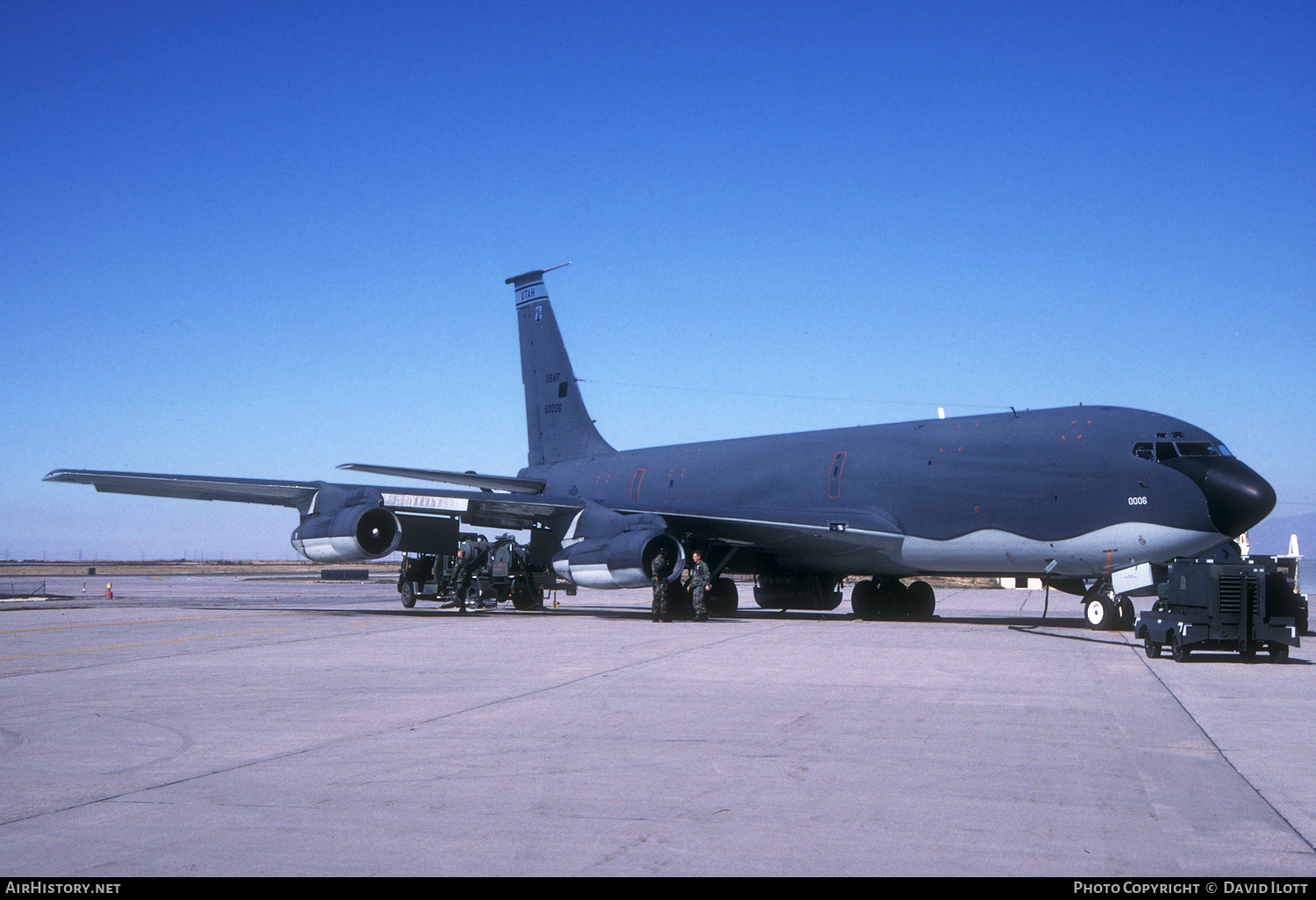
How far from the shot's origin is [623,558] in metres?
22.8

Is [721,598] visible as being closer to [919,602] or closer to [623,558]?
[623,558]

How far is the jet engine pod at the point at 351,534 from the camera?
80.3 ft

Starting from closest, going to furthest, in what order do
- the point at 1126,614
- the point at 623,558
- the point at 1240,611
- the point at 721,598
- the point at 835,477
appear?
the point at 1240,611 → the point at 1126,614 → the point at 623,558 → the point at 835,477 → the point at 721,598

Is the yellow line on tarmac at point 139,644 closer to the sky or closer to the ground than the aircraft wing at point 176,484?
closer to the ground

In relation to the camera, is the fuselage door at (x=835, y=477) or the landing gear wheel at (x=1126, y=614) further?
the fuselage door at (x=835, y=477)

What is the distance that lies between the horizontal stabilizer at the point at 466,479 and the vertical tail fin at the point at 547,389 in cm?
255

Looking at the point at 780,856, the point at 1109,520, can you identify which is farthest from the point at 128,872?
the point at 1109,520

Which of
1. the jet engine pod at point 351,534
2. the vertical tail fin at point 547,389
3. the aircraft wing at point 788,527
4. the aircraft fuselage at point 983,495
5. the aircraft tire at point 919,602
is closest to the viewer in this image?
the aircraft fuselage at point 983,495

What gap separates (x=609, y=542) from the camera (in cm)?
2348

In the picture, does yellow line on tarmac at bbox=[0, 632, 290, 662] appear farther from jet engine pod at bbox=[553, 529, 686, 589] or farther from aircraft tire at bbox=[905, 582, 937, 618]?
aircraft tire at bbox=[905, 582, 937, 618]

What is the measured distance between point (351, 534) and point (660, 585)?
7128mm

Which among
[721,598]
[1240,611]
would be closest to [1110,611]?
[1240,611]

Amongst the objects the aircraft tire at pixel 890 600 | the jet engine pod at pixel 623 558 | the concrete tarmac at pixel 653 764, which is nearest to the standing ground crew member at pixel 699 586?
the jet engine pod at pixel 623 558

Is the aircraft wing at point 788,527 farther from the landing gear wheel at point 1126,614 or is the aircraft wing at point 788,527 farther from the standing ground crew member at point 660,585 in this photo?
the landing gear wheel at point 1126,614
